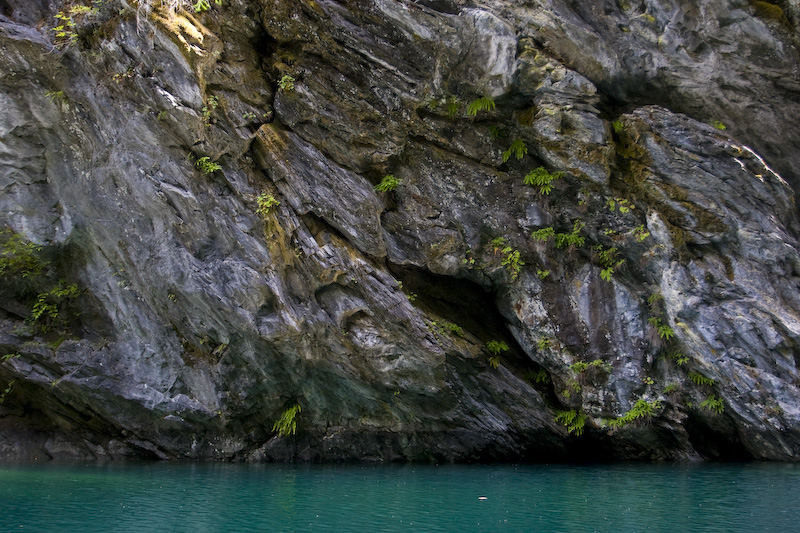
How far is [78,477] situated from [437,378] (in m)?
7.67

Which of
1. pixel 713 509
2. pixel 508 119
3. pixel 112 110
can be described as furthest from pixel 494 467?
pixel 112 110

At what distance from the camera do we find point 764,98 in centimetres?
1452

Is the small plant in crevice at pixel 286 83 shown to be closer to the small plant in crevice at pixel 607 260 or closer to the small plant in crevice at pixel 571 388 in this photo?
the small plant in crevice at pixel 607 260

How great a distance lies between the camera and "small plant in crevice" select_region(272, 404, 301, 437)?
15022 millimetres

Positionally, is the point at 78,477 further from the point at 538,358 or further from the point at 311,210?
the point at 538,358

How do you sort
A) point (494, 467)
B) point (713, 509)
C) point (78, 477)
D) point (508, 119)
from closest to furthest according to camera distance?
1. point (713, 509)
2. point (78, 477)
3. point (494, 467)
4. point (508, 119)

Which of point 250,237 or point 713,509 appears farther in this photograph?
point 250,237

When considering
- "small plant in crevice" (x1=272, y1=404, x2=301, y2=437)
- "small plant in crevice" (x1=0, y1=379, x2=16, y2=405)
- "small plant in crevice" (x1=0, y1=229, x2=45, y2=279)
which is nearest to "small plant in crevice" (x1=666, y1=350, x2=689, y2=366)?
"small plant in crevice" (x1=272, y1=404, x2=301, y2=437)

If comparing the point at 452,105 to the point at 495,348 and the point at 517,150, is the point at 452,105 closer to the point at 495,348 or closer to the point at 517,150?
the point at 517,150

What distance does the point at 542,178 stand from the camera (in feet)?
48.3

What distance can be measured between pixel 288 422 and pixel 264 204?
17.7ft

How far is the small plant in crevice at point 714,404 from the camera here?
13.4 m

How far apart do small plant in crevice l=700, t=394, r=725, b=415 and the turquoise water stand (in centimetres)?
118

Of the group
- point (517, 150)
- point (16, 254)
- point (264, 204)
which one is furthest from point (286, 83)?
point (16, 254)
